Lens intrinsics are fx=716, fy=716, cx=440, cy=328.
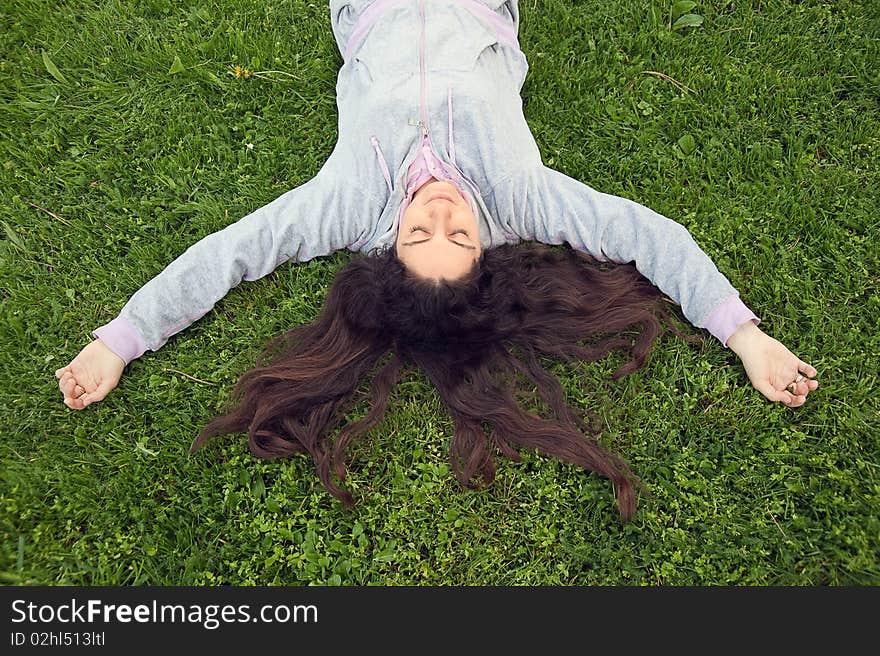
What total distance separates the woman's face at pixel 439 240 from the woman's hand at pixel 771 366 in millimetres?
1341

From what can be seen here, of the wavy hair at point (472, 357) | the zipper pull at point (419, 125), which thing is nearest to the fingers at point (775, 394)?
the wavy hair at point (472, 357)

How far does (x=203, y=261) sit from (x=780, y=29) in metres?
3.38

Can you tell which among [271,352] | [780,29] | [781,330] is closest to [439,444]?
[271,352]

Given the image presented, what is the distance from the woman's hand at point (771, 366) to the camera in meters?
3.27

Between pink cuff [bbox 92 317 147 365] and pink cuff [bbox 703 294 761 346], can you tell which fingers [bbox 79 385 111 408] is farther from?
pink cuff [bbox 703 294 761 346]

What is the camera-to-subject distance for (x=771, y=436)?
129 inches

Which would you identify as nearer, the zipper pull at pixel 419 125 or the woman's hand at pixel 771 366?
the woman's hand at pixel 771 366

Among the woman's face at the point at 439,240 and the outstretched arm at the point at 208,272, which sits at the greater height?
the woman's face at the point at 439,240

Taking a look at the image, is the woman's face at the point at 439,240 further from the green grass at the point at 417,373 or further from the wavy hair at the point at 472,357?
the green grass at the point at 417,373

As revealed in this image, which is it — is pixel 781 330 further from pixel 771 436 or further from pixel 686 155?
pixel 686 155

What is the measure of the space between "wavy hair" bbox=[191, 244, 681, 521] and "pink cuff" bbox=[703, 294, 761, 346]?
0.75 feet

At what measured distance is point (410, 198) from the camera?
3273 millimetres

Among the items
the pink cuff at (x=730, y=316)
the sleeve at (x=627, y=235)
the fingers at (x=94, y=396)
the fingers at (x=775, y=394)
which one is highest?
the sleeve at (x=627, y=235)

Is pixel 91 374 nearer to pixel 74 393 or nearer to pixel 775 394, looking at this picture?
pixel 74 393
